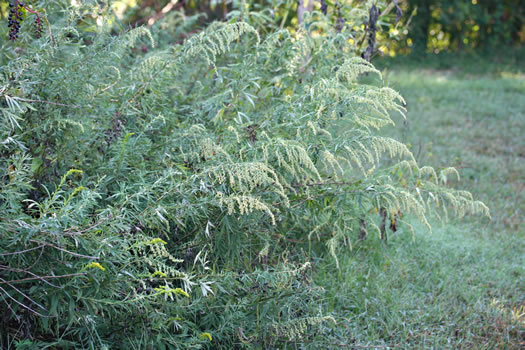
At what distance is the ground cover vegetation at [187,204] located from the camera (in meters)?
2.07

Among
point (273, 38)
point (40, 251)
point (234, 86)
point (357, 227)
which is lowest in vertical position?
point (357, 227)

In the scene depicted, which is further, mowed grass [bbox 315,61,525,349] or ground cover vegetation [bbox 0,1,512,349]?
mowed grass [bbox 315,61,525,349]

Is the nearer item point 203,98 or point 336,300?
point 336,300

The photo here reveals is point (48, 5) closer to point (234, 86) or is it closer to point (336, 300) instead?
point (234, 86)

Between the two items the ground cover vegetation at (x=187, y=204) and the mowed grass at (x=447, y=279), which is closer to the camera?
the ground cover vegetation at (x=187, y=204)

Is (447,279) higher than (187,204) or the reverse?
the reverse

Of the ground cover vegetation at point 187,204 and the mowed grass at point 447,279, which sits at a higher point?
the ground cover vegetation at point 187,204

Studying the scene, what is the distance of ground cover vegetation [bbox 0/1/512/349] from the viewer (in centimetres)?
207

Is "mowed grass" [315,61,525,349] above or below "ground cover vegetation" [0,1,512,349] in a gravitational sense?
below

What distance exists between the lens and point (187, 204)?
2336mm

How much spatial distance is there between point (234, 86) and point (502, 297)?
2.12 metres

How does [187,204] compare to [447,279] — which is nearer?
[187,204]

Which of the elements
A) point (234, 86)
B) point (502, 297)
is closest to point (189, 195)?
point (234, 86)

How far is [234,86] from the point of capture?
10.8ft
